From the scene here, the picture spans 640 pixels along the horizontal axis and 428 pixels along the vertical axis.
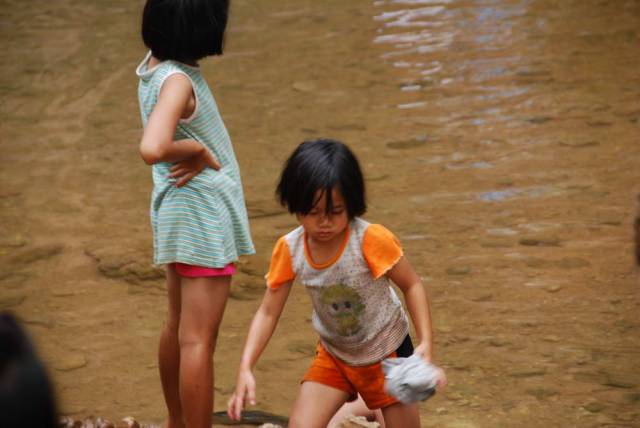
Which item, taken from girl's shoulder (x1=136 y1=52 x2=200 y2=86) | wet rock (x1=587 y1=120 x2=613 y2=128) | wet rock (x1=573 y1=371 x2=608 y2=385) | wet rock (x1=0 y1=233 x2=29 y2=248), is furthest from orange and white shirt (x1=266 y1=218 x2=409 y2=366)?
wet rock (x1=587 y1=120 x2=613 y2=128)

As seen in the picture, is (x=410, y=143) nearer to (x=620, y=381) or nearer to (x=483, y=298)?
(x=483, y=298)

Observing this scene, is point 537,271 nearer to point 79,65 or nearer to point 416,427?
point 416,427

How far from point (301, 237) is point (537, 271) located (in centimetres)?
223

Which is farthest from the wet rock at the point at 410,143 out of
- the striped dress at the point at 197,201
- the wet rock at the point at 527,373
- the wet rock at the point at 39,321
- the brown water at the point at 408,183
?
the striped dress at the point at 197,201

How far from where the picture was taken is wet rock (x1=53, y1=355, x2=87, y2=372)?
4.51 metres

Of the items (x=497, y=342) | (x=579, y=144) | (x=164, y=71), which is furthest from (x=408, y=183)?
(x=164, y=71)

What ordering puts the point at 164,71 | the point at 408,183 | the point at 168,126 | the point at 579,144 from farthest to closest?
the point at 579,144 < the point at 408,183 < the point at 164,71 < the point at 168,126

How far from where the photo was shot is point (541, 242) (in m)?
→ 5.41

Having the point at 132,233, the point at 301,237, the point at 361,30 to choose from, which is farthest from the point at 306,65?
the point at 301,237

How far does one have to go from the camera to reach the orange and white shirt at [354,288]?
309cm

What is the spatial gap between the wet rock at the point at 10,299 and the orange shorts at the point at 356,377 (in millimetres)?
2373

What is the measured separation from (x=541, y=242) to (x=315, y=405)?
8.26ft

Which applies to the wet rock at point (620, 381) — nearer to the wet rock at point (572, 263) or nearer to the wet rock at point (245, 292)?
the wet rock at point (572, 263)

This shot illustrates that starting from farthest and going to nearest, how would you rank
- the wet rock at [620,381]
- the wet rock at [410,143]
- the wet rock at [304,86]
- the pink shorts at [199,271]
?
1. the wet rock at [304,86]
2. the wet rock at [410,143]
3. the wet rock at [620,381]
4. the pink shorts at [199,271]
